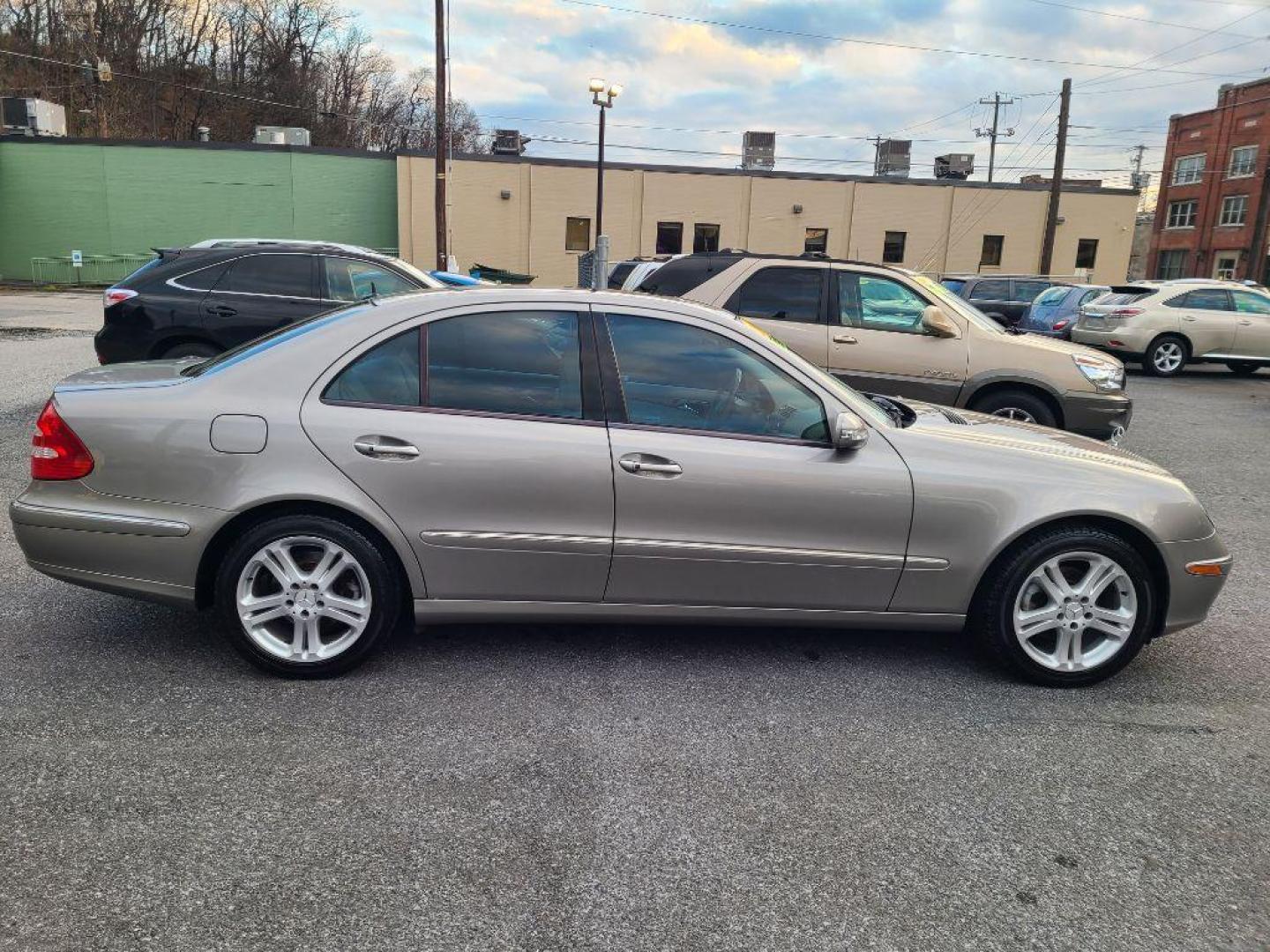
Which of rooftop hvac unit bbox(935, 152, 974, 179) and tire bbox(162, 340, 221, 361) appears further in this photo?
rooftop hvac unit bbox(935, 152, 974, 179)

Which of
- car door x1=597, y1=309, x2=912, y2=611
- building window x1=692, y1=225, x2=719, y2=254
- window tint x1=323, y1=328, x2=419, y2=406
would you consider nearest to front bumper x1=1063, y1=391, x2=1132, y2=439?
car door x1=597, y1=309, x2=912, y2=611

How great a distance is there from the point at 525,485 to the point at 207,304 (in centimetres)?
629

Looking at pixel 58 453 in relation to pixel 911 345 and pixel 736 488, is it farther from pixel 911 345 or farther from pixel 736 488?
pixel 911 345

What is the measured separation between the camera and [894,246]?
38.3 meters

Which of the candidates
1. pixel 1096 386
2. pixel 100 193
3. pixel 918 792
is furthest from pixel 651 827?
pixel 100 193

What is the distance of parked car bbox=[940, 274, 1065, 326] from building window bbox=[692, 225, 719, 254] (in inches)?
634

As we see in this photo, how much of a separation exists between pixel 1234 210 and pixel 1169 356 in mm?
42688

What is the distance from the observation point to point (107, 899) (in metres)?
2.39

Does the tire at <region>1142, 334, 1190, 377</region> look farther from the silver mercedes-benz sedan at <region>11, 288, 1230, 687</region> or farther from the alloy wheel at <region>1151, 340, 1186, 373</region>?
the silver mercedes-benz sedan at <region>11, 288, 1230, 687</region>

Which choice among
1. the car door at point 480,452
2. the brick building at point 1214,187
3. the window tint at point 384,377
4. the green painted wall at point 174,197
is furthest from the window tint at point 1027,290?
the brick building at point 1214,187

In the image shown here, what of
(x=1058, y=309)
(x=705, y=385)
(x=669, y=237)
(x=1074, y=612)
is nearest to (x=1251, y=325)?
(x=1058, y=309)

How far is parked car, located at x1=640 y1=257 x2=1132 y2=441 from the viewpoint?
771 cm

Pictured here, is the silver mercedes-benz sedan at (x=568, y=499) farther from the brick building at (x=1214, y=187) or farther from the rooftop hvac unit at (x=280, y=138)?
the brick building at (x=1214, y=187)

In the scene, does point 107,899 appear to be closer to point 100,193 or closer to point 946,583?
point 946,583
